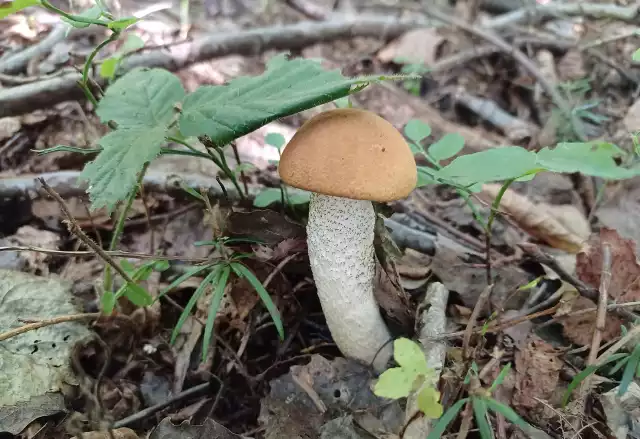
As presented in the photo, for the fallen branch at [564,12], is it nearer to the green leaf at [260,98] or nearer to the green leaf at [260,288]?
the green leaf at [260,98]

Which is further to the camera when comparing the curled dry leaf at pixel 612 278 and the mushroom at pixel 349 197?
the curled dry leaf at pixel 612 278

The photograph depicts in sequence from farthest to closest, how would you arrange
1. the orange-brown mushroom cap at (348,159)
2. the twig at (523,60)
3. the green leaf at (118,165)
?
the twig at (523,60)
the orange-brown mushroom cap at (348,159)
the green leaf at (118,165)

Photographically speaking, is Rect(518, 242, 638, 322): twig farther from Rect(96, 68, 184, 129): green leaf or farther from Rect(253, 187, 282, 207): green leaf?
Rect(96, 68, 184, 129): green leaf

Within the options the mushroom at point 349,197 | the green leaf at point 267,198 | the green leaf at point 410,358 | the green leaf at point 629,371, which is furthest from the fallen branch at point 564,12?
the green leaf at point 410,358

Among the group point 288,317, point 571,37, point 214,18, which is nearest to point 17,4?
point 288,317

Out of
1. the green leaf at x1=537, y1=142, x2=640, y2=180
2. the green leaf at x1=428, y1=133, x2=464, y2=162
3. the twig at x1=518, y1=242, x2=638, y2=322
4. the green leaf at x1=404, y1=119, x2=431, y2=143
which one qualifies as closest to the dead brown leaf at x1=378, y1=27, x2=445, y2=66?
the green leaf at x1=404, y1=119, x2=431, y2=143
